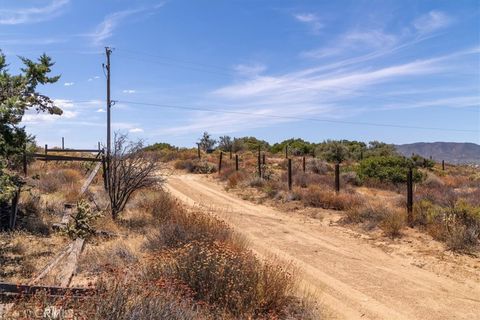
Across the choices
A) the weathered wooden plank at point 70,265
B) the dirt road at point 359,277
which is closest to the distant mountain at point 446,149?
the dirt road at point 359,277

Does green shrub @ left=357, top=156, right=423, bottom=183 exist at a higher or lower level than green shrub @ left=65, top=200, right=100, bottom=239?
higher

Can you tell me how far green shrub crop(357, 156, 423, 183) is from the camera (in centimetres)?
2362

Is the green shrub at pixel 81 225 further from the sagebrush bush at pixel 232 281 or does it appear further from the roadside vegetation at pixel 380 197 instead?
the roadside vegetation at pixel 380 197

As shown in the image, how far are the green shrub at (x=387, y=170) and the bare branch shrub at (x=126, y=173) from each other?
48.4 ft

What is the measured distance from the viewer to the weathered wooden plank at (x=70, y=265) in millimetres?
6846

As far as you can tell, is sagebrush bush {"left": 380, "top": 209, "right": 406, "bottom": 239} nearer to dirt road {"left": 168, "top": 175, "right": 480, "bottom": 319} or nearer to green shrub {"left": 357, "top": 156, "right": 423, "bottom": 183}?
dirt road {"left": 168, "top": 175, "right": 480, "bottom": 319}

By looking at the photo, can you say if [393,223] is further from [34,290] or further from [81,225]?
[34,290]

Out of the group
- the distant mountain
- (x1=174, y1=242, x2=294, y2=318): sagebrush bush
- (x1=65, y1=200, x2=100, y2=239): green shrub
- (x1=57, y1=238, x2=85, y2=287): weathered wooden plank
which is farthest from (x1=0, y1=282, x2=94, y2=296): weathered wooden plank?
the distant mountain

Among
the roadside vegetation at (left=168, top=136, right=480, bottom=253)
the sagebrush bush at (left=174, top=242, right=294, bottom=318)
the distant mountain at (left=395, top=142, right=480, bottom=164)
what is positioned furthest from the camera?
the distant mountain at (left=395, top=142, right=480, bottom=164)

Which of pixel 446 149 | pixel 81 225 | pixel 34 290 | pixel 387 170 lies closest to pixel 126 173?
pixel 81 225

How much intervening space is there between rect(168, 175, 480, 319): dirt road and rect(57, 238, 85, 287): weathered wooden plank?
403 cm

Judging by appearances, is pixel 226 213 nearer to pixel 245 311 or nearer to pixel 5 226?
pixel 5 226

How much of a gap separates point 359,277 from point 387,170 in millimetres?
16936

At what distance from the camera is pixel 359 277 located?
8.49 m
